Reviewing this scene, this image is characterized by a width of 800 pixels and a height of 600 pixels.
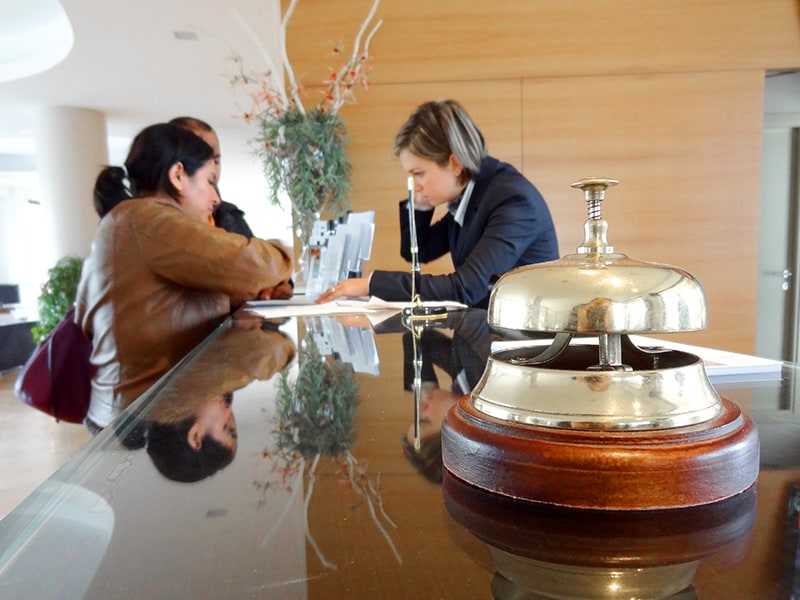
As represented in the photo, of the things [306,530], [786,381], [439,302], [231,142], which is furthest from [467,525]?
[231,142]

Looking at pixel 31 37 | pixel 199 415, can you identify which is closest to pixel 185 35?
pixel 31 37

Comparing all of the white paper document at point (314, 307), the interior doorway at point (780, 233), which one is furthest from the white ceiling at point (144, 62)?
the interior doorway at point (780, 233)

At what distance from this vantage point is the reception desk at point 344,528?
0.28m

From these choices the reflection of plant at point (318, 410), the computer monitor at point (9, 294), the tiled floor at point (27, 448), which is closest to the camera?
the reflection of plant at point (318, 410)

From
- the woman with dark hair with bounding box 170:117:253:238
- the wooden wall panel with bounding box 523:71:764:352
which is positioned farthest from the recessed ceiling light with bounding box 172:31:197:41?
the wooden wall panel with bounding box 523:71:764:352

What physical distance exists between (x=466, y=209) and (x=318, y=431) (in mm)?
1916

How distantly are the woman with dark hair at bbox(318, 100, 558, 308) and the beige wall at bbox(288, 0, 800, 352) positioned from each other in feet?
3.83

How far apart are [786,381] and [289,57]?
3.29 metres

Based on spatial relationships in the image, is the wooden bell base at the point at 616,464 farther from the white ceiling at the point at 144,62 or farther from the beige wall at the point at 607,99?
the white ceiling at the point at 144,62

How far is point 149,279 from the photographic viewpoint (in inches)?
68.8

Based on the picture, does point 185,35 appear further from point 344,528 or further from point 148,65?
point 344,528

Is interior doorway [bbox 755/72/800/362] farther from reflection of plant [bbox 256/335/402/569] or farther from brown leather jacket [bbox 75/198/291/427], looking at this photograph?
reflection of plant [bbox 256/335/402/569]

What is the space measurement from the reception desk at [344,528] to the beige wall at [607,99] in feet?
10.2

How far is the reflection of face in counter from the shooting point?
48 cm
